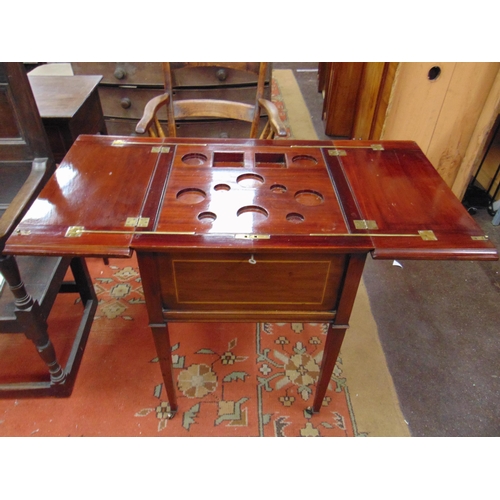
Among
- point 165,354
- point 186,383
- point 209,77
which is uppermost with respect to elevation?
point 209,77

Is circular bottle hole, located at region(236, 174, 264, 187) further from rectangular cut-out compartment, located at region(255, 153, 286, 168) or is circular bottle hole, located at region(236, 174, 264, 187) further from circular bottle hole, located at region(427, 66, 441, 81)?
circular bottle hole, located at region(427, 66, 441, 81)

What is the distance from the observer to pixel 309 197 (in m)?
1.28

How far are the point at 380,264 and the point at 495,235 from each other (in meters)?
0.86

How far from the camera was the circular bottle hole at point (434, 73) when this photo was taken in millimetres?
2198

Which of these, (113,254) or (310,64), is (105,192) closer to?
(113,254)

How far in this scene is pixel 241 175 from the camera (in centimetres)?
135

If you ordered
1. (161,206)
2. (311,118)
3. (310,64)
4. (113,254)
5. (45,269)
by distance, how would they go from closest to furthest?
(113,254) → (161,206) → (45,269) → (311,118) → (310,64)

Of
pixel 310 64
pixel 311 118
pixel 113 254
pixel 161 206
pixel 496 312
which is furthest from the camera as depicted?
pixel 310 64

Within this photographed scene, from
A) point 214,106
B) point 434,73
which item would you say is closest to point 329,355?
point 214,106

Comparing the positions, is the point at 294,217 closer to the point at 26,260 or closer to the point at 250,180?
the point at 250,180

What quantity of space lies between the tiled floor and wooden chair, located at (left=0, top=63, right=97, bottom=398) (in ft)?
4.75

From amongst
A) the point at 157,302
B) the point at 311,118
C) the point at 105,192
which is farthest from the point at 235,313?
the point at 311,118

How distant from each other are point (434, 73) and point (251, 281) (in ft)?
6.08

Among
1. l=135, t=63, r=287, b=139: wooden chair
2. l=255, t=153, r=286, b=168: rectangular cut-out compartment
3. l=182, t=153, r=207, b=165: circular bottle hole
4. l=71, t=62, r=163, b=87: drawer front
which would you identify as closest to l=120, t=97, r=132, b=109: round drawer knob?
l=71, t=62, r=163, b=87: drawer front
